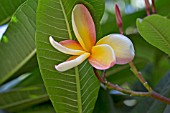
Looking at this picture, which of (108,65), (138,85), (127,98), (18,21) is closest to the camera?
(108,65)

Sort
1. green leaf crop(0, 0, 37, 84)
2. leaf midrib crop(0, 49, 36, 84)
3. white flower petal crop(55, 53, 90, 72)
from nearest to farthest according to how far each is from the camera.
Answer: white flower petal crop(55, 53, 90, 72) < green leaf crop(0, 0, 37, 84) < leaf midrib crop(0, 49, 36, 84)

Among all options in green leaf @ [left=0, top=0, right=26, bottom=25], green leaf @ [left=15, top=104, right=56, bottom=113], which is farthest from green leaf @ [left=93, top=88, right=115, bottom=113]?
green leaf @ [left=0, top=0, right=26, bottom=25]

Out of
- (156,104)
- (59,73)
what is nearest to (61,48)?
(59,73)

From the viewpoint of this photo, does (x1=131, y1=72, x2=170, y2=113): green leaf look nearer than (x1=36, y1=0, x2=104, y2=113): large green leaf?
No

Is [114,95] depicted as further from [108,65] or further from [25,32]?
[108,65]

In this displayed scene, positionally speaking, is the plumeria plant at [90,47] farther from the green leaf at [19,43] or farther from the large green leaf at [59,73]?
the green leaf at [19,43]

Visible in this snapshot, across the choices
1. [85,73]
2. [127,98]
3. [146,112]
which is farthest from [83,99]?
[127,98]

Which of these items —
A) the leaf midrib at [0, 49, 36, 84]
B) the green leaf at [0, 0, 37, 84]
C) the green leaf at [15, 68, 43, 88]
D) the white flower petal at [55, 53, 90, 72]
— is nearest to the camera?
the white flower petal at [55, 53, 90, 72]

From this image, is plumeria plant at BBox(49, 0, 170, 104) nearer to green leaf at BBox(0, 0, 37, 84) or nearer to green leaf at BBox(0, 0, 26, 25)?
green leaf at BBox(0, 0, 37, 84)
